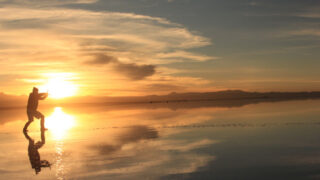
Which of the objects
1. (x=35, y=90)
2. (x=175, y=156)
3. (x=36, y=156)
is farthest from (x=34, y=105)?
(x=175, y=156)

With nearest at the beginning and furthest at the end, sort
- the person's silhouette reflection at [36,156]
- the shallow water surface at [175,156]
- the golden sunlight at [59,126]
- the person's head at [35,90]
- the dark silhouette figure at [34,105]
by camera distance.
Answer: the shallow water surface at [175,156] → the person's silhouette reflection at [36,156] → the golden sunlight at [59,126] → the dark silhouette figure at [34,105] → the person's head at [35,90]

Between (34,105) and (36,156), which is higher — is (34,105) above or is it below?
above

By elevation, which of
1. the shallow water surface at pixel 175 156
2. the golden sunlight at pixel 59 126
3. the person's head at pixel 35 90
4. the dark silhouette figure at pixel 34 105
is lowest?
the shallow water surface at pixel 175 156

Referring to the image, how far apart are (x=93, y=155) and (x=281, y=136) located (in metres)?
8.00

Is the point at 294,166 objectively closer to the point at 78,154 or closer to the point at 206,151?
the point at 206,151

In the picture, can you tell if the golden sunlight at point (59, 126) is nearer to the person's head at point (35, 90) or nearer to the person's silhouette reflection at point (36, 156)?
the person's silhouette reflection at point (36, 156)

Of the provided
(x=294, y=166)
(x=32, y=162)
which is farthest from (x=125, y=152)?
(x=294, y=166)

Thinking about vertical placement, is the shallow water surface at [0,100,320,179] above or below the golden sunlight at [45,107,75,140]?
below

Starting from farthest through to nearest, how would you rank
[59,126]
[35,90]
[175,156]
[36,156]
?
A: [59,126] → [35,90] → [36,156] → [175,156]

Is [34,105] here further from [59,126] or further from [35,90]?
[59,126]

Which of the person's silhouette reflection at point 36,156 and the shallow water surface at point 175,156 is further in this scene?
the person's silhouette reflection at point 36,156

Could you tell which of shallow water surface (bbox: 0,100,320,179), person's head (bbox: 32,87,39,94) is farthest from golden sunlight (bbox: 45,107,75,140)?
shallow water surface (bbox: 0,100,320,179)

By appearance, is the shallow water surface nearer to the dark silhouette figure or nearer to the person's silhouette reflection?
the person's silhouette reflection

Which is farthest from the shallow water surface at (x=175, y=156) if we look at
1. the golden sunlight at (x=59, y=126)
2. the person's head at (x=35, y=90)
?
the person's head at (x=35, y=90)
